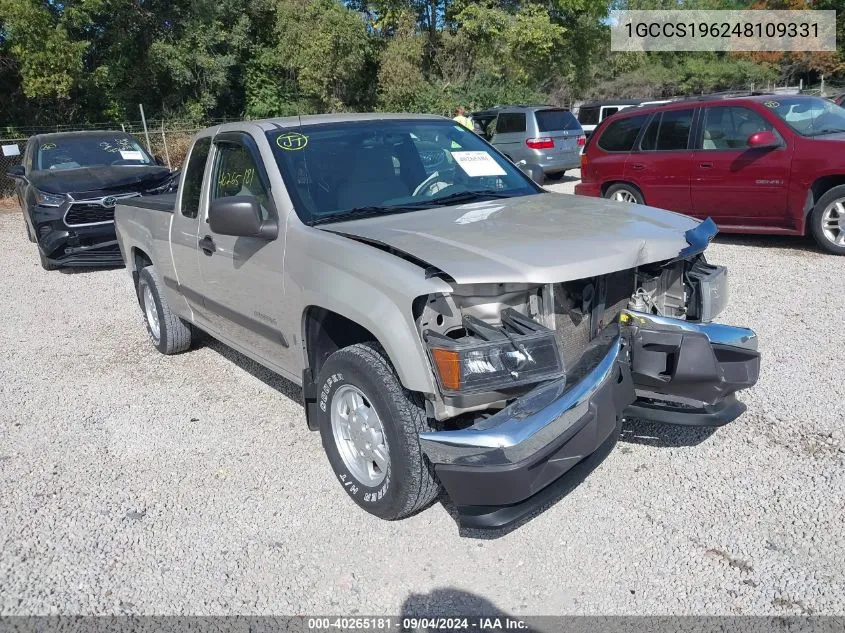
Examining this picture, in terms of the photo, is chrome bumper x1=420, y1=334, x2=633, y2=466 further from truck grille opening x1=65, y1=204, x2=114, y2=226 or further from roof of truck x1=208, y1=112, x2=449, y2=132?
truck grille opening x1=65, y1=204, x2=114, y2=226

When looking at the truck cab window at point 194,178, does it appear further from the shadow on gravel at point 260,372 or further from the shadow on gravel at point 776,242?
the shadow on gravel at point 776,242

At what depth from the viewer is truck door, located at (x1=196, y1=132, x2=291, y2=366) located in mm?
3887

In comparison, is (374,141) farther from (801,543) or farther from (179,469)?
(801,543)

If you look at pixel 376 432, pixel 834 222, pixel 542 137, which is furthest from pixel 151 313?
pixel 542 137

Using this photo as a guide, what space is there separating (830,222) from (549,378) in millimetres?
6394

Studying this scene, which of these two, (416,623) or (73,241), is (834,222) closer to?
(416,623)

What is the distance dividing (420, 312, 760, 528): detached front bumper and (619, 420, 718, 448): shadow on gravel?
2.26ft

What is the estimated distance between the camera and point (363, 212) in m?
3.84

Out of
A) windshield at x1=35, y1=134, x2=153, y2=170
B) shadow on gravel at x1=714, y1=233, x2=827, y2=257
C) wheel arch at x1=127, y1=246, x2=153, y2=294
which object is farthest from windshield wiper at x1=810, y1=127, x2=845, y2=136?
windshield at x1=35, y1=134, x2=153, y2=170

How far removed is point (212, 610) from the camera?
291 cm

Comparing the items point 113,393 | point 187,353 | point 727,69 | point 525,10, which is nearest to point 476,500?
point 113,393

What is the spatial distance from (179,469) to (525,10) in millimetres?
25374

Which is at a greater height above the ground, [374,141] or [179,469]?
[374,141]

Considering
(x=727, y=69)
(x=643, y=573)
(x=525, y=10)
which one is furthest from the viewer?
(x=727, y=69)
